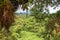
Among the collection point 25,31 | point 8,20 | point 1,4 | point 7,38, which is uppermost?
point 1,4

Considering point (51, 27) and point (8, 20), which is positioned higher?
point (8, 20)

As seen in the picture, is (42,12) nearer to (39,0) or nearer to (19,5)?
(39,0)

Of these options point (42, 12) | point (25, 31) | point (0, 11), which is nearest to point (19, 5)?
point (0, 11)

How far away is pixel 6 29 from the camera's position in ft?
8.29

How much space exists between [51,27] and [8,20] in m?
0.93

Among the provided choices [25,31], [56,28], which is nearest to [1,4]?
[56,28]

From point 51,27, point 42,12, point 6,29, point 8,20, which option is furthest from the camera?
point 42,12

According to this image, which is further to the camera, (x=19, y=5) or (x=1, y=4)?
(x=19, y=5)

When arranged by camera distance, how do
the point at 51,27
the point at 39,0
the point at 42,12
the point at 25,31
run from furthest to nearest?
the point at 25,31 → the point at 42,12 → the point at 51,27 → the point at 39,0

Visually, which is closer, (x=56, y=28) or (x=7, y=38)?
(x=7, y=38)

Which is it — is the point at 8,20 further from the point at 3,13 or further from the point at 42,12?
the point at 42,12

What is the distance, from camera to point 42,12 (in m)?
3.43

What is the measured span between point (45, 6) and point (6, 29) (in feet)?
2.89

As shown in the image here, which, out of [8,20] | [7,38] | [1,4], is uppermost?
[1,4]
